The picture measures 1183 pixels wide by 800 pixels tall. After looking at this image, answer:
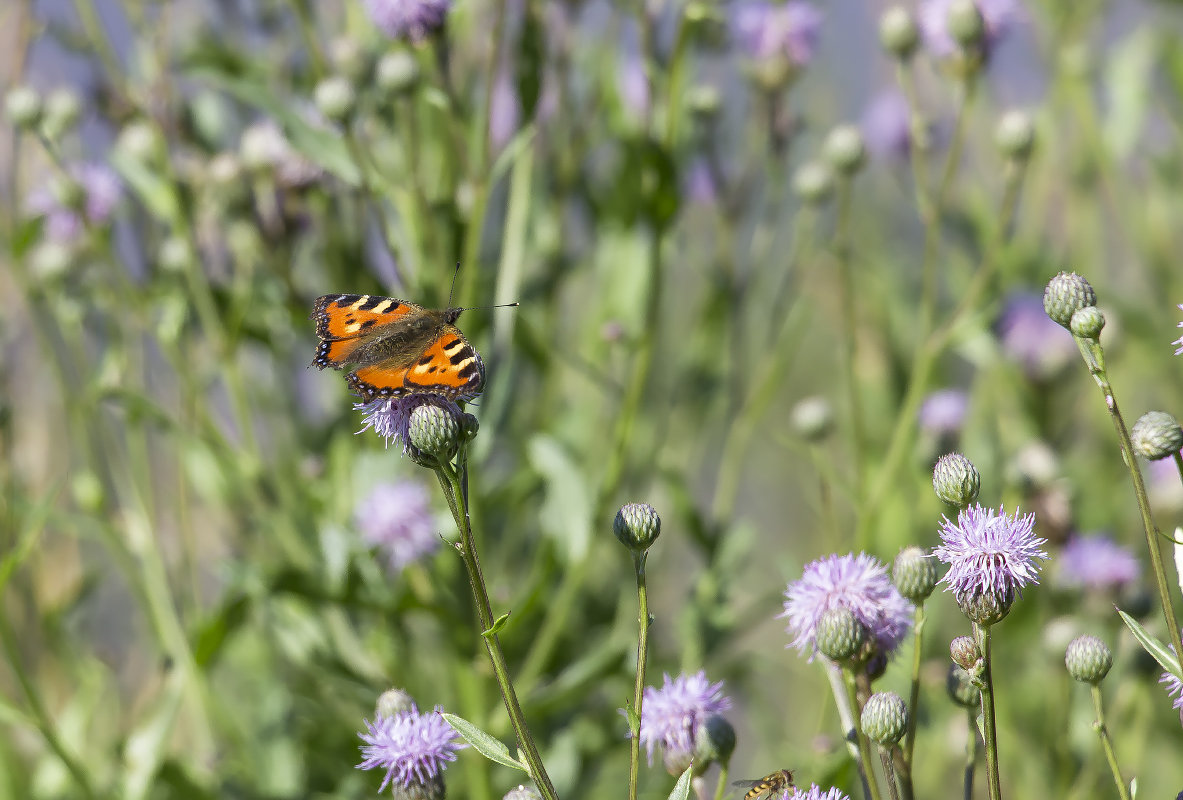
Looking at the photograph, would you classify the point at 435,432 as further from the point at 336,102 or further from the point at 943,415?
the point at 943,415

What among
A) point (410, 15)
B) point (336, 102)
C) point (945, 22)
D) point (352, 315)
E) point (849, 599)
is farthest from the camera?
point (945, 22)

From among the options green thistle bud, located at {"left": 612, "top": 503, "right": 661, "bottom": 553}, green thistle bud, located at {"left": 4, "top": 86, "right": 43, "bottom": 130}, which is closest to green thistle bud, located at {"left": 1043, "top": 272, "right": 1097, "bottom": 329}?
green thistle bud, located at {"left": 612, "top": 503, "right": 661, "bottom": 553}

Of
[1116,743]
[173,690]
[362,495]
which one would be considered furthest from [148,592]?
[1116,743]

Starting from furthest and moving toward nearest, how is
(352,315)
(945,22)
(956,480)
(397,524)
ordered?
(945,22)
(397,524)
(352,315)
(956,480)

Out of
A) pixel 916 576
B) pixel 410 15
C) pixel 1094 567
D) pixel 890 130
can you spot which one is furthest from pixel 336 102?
pixel 890 130

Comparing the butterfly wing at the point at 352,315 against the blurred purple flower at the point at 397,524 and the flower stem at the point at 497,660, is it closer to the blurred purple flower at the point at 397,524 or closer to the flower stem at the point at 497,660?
the blurred purple flower at the point at 397,524

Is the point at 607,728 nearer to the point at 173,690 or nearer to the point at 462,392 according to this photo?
the point at 173,690

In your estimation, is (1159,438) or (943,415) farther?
(943,415)
